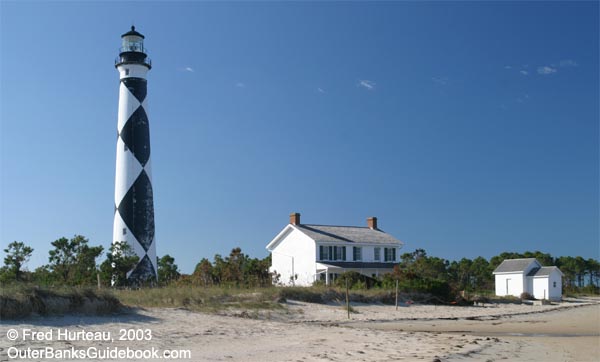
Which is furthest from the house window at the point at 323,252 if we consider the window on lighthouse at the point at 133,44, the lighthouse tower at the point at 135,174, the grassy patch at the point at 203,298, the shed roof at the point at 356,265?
the window on lighthouse at the point at 133,44

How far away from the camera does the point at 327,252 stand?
1651 inches

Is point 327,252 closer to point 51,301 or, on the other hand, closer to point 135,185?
point 135,185

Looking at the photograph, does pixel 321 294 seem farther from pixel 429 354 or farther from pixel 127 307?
pixel 429 354

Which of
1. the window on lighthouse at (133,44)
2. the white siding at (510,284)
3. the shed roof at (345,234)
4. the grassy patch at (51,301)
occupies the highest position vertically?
the window on lighthouse at (133,44)

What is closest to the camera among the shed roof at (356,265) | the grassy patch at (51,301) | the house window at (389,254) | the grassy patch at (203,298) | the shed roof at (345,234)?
the grassy patch at (51,301)

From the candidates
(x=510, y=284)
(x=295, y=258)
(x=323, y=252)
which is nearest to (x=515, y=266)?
(x=510, y=284)

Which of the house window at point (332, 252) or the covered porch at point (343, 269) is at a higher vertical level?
the house window at point (332, 252)

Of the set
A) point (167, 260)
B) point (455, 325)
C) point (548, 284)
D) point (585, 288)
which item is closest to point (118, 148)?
point (167, 260)

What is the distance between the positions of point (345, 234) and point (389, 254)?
3.64 metres

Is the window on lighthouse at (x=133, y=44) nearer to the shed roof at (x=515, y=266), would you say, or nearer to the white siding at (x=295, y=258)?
the white siding at (x=295, y=258)

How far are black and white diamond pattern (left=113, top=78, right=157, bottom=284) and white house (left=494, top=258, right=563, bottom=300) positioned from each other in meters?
28.4

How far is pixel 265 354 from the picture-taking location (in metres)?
12.1

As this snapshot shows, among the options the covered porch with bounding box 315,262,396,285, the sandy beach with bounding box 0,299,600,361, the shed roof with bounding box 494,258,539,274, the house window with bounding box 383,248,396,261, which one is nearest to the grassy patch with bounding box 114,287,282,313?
the sandy beach with bounding box 0,299,600,361

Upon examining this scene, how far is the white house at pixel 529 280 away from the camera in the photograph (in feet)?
148
